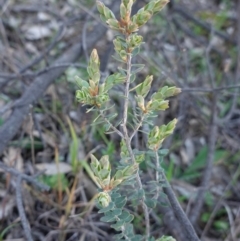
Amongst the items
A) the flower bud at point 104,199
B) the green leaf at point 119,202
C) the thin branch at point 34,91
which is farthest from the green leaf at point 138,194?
the thin branch at point 34,91

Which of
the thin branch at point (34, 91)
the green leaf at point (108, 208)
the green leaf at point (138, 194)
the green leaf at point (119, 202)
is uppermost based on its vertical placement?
the thin branch at point (34, 91)

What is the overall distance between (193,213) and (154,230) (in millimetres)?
141

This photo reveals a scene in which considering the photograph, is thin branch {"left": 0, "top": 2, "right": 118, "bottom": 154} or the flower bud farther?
thin branch {"left": 0, "top": 2, "right": 118, "bottom": 154}

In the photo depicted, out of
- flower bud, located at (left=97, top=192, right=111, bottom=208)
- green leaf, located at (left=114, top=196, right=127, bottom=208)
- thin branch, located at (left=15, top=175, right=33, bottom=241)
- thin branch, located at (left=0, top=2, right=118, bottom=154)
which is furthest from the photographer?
thin branch, located at (left=0, top=2, right=118, bottom=154)

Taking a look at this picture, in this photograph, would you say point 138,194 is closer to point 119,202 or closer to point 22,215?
point 119,202

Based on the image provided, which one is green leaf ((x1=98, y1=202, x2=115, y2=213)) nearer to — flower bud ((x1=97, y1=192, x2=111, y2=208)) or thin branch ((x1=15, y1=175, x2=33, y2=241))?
flower bud ((x1=97, y1=192, x2=111, y2=208))

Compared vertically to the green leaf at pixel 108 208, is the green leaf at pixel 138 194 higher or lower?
lower

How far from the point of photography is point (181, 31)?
8.32 ft

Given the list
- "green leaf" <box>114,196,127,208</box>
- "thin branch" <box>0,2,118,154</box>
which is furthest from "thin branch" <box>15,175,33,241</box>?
"green leaf" <box>114,196,127,208</box>

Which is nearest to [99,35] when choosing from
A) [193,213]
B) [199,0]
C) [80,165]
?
[80,165]

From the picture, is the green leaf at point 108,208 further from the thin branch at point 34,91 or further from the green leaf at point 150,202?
the thin branch at point 34,91

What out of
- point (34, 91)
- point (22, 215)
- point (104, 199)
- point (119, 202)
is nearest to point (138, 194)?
point (119, 202)

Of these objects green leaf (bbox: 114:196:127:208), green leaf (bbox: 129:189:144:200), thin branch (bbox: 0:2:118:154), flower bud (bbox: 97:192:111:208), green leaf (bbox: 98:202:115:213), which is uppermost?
thin branch (bbox: 0:2:118:154)

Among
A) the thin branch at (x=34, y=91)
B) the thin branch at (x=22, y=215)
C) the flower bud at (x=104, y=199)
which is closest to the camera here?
the flower bud at (x=104, y=199)
